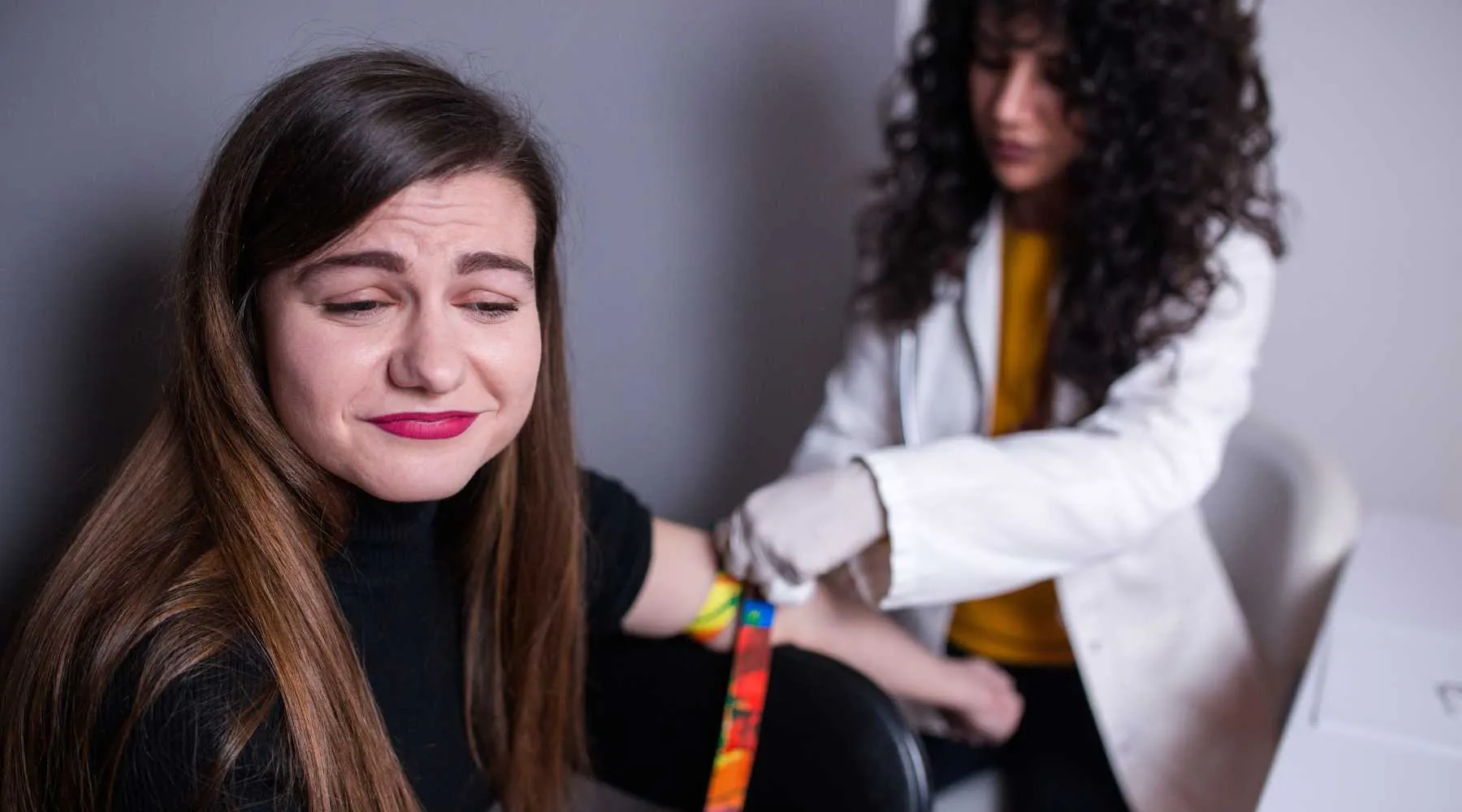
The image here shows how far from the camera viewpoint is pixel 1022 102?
1.12 metres

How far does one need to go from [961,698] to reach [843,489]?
0.26 metres

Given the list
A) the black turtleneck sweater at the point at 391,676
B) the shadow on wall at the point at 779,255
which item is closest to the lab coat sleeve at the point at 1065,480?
the black turtleneck sweater at the point at 391,676

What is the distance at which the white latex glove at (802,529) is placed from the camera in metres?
0.98

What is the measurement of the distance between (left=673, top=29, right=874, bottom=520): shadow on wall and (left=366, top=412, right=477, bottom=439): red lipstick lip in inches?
22.0

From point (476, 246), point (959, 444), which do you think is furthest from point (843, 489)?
point (476, 246)

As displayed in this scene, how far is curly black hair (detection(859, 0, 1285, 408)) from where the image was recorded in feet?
3.59

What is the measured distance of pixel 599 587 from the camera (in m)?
1.00

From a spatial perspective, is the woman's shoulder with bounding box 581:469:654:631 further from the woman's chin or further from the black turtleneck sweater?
the woman's chin

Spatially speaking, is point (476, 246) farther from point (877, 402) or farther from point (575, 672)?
point (877, 402)

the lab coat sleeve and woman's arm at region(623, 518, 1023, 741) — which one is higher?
the lab coat sleeve

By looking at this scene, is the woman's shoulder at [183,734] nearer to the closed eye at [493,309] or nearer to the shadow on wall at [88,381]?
the shadow on wall at [88,381]

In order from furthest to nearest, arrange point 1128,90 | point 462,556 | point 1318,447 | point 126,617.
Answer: point 1318,447
point 1128,90
point 462,556
point 126,617

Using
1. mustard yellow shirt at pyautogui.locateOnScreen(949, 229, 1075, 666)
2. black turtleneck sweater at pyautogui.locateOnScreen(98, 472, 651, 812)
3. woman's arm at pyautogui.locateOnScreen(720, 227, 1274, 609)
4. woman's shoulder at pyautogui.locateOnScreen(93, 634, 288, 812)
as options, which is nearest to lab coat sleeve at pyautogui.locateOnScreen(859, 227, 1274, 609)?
woman's arm at pyautogui.locateOnScreen(720, 227, 1274, 609)

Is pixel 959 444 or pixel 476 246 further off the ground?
pixel 476 246
